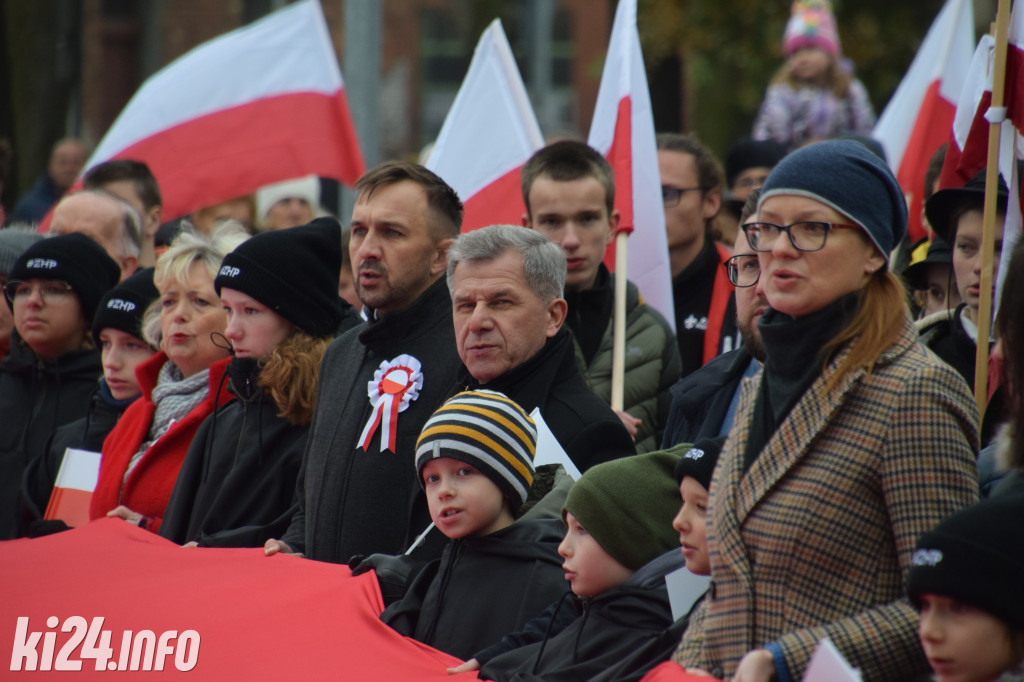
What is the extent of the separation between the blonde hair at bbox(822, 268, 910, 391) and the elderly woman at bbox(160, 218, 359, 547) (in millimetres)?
2764

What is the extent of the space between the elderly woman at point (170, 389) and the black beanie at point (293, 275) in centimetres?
34

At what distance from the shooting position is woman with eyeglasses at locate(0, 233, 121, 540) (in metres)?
6.79

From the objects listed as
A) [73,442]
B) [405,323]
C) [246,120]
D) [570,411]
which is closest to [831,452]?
[570,411]

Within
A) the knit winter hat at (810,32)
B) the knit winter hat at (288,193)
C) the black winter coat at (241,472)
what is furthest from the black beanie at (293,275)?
the knit winter hat at (810,32)

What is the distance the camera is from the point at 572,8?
3459cm

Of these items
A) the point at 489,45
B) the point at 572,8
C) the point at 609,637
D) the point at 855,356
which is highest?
the point at 572,8

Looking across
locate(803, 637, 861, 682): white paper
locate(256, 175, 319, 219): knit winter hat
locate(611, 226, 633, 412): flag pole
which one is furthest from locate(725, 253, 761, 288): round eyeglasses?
locate(256, 175, 319, 219): knit winter hat

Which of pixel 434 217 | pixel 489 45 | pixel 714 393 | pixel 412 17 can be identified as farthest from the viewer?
pixel 412 17

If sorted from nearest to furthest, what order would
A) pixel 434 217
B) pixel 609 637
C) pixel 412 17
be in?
1. pixel 609 637
2. pixel 434 217
3. pixel 412 17

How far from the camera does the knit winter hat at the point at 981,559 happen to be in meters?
2.70

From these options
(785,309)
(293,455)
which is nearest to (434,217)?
(293,455)

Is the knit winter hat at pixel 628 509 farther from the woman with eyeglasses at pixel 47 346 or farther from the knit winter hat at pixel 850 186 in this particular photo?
the woman with eyeglasses at pixel 47 346

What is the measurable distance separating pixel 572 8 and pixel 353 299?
2833 centimetres

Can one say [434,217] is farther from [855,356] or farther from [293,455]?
[855,356]
